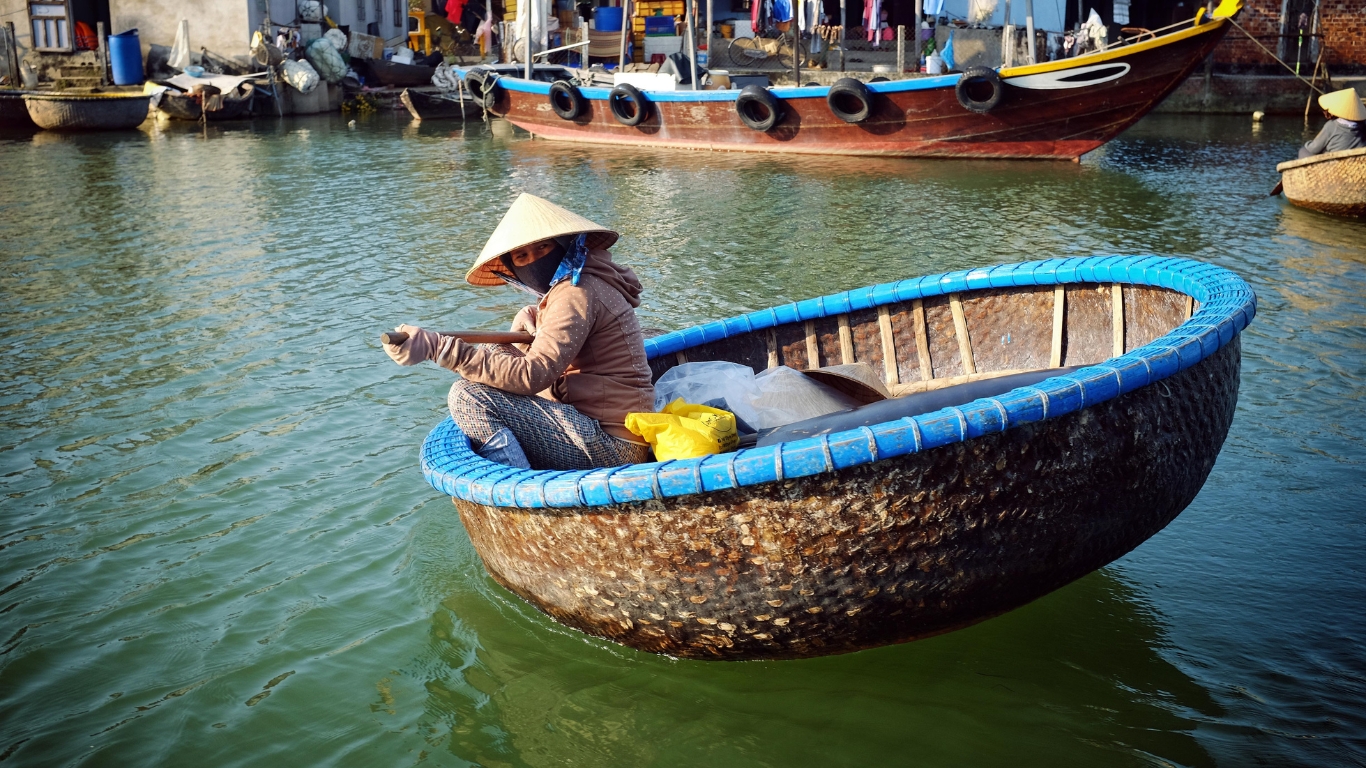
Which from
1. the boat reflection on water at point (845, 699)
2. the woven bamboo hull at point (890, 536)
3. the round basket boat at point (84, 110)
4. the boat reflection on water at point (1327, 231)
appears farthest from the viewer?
the round basket boat at point (84, 110)

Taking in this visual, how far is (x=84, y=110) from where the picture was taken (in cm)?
1973

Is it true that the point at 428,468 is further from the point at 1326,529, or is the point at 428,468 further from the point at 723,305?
the point at 723,305

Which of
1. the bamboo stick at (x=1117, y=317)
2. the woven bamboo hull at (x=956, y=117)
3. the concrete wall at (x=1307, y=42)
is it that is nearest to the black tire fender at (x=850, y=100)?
the woven bamboo hull at (x=956, y=117)

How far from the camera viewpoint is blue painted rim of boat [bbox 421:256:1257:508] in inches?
112

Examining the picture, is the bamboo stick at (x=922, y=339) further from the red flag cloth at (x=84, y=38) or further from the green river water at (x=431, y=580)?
the red flag cloth at (x=84, y=38)

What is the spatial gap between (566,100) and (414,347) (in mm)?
15851

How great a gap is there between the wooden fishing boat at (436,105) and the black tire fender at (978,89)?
1184 centimetres

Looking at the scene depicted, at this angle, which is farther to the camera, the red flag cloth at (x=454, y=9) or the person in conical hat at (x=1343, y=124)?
the red flag cloth at (x=454, y=9)

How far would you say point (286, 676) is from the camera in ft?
12.0

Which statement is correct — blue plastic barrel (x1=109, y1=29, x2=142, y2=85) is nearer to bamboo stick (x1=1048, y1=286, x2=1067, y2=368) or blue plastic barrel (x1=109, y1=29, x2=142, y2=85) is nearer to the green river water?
the green river water

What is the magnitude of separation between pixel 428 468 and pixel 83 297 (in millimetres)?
6083

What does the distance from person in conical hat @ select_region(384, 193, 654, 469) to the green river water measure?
70 centimetres

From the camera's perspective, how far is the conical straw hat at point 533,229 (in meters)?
3.50

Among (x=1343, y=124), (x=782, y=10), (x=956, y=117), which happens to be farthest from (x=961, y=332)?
(x=782, y=10)
